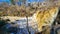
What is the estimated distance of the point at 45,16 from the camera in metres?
1.71

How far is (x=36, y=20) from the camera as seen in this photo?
1709mm

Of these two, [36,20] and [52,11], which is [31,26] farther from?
[52,11]

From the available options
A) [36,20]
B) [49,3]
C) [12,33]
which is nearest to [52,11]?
[49,3]

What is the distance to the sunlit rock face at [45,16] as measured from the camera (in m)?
1.69

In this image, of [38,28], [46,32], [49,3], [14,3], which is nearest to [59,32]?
[46,32]

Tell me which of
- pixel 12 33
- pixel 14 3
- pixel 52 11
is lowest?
pixel 12 33

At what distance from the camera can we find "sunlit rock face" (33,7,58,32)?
66.4 inches

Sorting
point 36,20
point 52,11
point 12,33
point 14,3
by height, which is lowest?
point 12,33

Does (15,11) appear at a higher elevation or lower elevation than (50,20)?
higher

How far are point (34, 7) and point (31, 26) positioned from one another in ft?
0.87

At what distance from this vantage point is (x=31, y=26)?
1711mm

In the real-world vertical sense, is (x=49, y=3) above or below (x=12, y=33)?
above

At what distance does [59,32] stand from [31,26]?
39 centimetres

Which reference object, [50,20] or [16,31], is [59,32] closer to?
[50,20]
